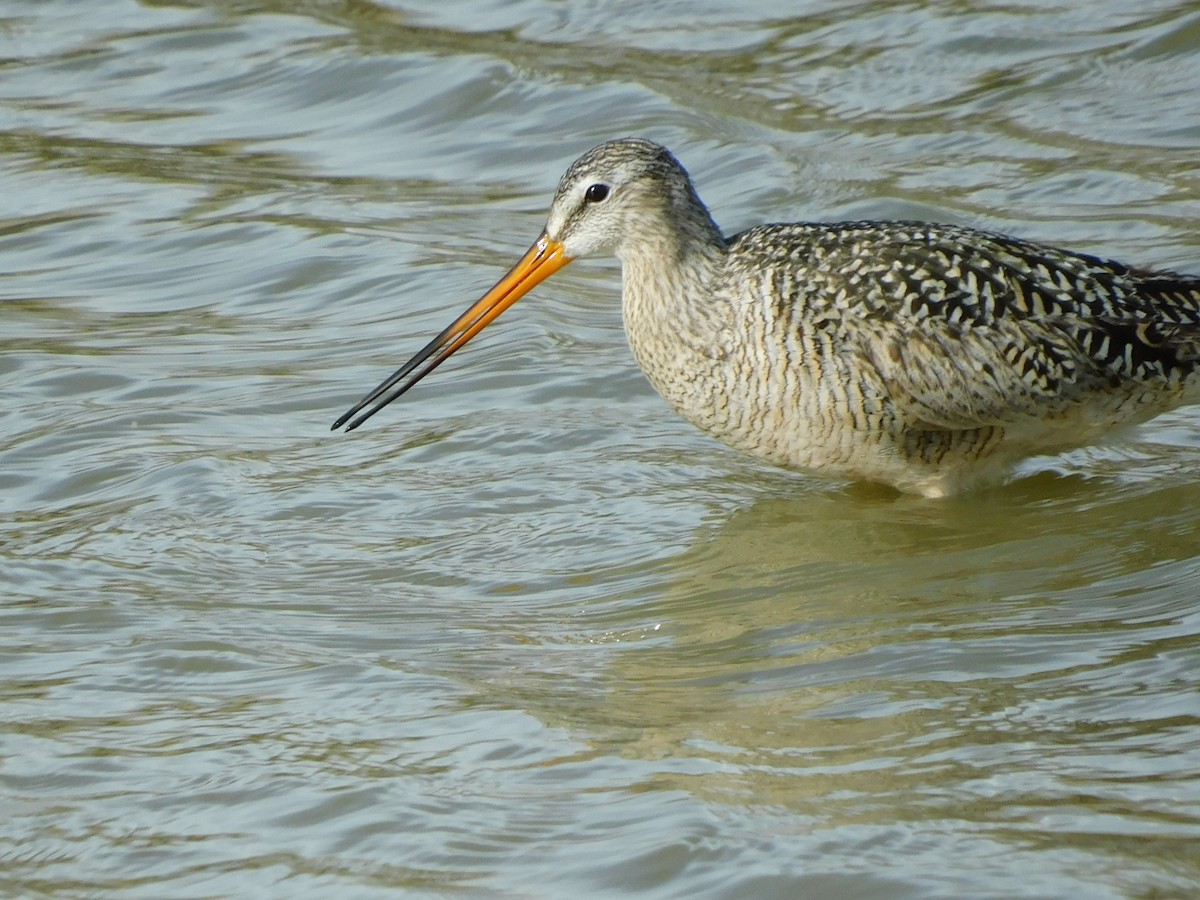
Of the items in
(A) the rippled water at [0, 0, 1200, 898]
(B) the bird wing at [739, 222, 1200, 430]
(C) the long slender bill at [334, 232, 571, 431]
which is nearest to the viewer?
(A) the rippled water at [0, 0, 1200, 898]

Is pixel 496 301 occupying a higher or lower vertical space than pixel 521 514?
higher

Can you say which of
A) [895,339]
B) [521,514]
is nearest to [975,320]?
[895,339]

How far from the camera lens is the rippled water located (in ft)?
15.1

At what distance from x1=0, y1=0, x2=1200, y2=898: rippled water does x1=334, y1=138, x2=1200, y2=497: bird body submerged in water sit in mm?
302

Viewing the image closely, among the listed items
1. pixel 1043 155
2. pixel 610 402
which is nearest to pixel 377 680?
pixel 610 402

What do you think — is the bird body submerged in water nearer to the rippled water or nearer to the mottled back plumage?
the mottled back plumage

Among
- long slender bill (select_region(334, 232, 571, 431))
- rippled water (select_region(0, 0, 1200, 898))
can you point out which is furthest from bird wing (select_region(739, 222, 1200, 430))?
long slender bill (select_region(334, 232, 571, 431))

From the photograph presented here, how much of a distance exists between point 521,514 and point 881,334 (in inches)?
53.2

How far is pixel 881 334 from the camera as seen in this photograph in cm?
656

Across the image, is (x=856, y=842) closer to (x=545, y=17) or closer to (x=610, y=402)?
(x=610, y=402)

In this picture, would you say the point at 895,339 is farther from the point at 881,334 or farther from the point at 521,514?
the point at 521,514

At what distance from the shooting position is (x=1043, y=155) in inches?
384

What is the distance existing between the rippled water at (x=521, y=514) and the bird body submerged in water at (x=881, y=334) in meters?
0.30

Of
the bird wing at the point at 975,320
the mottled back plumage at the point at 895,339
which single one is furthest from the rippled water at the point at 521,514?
the bird wing at the point at 975,320
